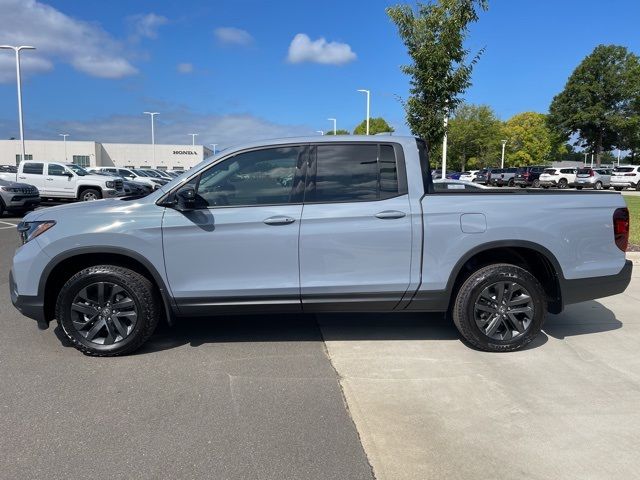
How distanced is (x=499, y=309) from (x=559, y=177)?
3786 cm

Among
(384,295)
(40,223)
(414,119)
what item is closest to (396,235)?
(384,295)

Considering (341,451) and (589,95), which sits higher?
(589,95)

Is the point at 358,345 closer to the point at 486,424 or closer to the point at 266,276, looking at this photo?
the point at 266,276

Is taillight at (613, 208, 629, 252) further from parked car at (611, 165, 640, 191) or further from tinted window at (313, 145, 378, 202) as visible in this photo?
parked car at (611, 165, 640, 191)

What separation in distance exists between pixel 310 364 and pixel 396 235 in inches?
51.4

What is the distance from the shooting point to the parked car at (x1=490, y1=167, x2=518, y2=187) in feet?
137

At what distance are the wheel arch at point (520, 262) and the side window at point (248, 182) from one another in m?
1.65

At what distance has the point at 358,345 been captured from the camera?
4684 mm

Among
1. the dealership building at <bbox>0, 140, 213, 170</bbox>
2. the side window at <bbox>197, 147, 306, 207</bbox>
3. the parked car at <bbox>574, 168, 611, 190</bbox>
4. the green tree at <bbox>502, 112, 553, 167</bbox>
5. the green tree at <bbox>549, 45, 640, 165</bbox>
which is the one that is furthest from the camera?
the dealership building at <bbox>0, 140, 213, 170</bbox>

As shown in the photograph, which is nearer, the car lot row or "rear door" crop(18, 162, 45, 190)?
"rear door" crop(18, 162, 45, 190)

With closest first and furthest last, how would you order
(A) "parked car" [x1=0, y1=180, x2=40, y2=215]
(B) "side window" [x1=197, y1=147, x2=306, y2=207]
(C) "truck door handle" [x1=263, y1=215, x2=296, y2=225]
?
(C) "truck door handle" [x1=263, y1=215, x2=296, y2=225]
(B) "side window" [x1=197, y1=147, x2=306, y2=207]
(A) "parked car" [x1=0, y1=180, x2=40, y2=215]

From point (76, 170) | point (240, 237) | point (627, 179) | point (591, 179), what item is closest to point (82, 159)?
→ point (76, 170)

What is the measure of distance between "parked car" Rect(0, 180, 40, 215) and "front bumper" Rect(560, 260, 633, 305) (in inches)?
613

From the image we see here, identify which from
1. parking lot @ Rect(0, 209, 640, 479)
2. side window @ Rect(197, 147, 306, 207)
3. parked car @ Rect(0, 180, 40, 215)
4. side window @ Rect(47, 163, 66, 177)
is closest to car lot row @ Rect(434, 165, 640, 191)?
side window @ Rect(47, 163, 66, 177)
